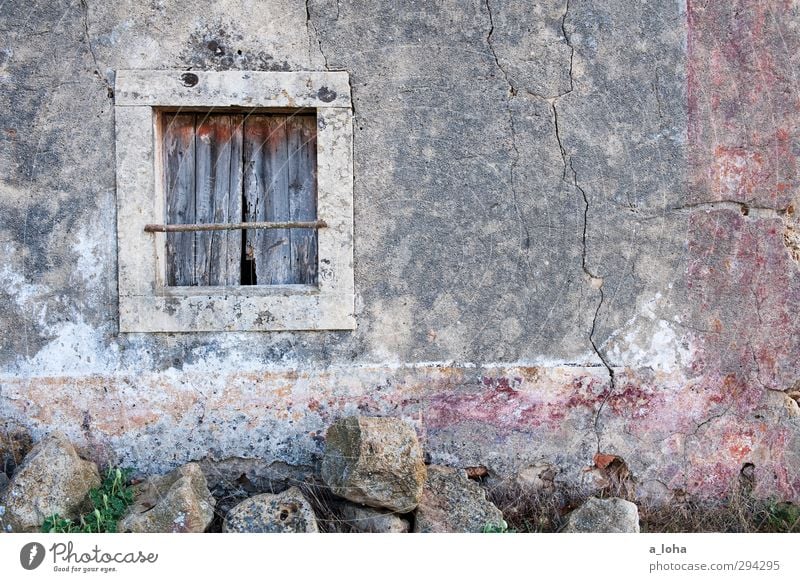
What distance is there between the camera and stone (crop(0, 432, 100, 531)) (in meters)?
3.63

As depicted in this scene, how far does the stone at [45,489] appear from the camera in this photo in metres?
3.63

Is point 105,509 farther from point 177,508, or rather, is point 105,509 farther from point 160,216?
point 160,216

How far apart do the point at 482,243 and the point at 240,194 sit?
1327 millimetres

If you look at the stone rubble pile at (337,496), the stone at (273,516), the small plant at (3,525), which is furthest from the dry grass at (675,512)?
the small plant at (3,525)

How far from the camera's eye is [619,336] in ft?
13.6

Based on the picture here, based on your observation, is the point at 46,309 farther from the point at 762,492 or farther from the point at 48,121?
the point at 762,492

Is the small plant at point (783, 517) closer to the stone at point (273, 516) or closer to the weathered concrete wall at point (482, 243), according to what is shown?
the weathered concrete wall at point (482, 243)

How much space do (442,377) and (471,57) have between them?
169 centimetres

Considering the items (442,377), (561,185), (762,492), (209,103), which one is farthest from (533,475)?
(209,103)

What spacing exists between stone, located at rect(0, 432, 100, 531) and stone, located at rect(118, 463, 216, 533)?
0.28m

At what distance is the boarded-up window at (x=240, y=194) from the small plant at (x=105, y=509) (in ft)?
3.43

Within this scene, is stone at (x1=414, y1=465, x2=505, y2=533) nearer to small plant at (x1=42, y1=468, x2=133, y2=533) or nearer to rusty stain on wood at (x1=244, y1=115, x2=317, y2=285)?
rusty stain on wood at (x1=244, y1=115, x2=317, y2=285)
